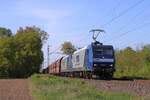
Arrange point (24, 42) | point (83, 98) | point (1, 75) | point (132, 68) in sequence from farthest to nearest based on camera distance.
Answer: point (24, 42) → point (1, 75) → point (132, 68) → point (83, 98)

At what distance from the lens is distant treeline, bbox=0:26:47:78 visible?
85750mm

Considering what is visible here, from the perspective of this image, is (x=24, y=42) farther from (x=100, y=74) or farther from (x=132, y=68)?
(x=100, y=74)

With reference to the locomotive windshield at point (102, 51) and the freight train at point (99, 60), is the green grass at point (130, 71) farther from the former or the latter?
the locomotive windshield at point (102, 51)

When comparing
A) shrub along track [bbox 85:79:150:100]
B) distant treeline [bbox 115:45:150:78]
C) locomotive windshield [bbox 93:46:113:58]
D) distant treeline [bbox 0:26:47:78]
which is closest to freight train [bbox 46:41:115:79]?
locomotive windshield [bbox 93:46:113:58]

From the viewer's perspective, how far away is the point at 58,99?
55.5ft

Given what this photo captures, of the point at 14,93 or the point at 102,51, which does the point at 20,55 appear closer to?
the point at 102,51

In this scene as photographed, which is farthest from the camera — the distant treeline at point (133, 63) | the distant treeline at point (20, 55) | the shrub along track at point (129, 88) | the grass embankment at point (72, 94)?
the distant treeline at point (20, 55)

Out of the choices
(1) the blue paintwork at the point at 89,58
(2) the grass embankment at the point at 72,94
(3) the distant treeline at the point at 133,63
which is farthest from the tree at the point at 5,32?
(2) the grass embankment at the point at 72,94

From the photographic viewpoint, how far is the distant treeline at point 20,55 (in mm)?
85750

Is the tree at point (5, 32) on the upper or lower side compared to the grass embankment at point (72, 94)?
upper

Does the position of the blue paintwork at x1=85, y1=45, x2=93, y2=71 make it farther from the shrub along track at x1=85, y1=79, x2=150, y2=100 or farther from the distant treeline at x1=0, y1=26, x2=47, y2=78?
the distant treeline at x1=0, y1=26, x2=47, y2=78

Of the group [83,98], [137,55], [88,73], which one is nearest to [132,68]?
[137,55]

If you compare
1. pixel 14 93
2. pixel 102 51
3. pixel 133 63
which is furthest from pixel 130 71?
pixel 14 93

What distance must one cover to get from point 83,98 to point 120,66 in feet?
178
